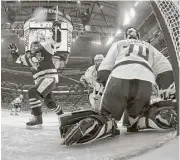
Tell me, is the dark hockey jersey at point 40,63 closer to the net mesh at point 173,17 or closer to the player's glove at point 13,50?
the player's glove at point 13,50

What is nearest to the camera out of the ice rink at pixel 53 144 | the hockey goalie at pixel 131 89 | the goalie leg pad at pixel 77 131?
the ice rink at pixel 53 144

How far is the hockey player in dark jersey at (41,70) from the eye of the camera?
841mm

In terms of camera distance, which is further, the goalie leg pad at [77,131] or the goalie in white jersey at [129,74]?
the goalie in white jersey at [129,74]

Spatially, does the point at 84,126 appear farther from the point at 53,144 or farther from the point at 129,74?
the point at 129,74

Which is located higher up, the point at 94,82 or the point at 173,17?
the point at 173,17

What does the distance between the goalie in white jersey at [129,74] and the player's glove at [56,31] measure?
189 mm

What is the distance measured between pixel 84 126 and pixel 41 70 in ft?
0.82

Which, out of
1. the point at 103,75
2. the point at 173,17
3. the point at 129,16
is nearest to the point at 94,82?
the point at 103,75

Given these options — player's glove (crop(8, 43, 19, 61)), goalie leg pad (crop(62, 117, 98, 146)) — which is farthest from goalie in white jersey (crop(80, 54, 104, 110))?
player's glove (crop(8, 43, 19, 61))

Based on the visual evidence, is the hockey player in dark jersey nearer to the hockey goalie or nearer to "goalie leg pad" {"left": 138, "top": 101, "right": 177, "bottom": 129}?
the hockey goalie

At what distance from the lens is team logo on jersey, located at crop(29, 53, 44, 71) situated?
866 mm

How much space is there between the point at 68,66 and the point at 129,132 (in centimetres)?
36

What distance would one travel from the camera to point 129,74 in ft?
2.97

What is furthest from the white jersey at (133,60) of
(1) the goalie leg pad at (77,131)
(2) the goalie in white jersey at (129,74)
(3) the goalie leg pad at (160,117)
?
(1) the goalie leg pad at (77,131)
